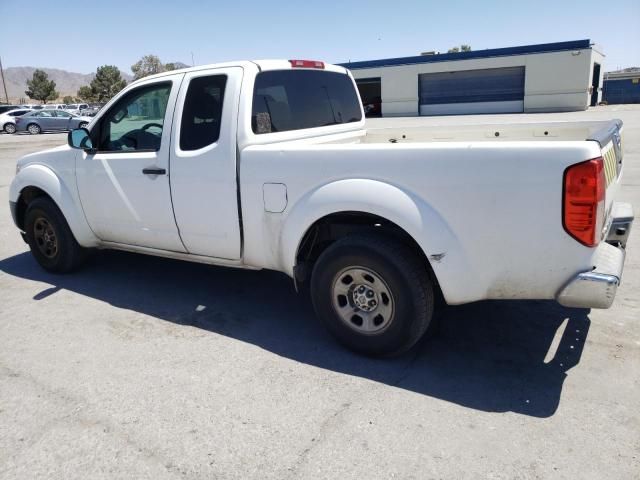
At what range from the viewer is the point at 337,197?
128 inches

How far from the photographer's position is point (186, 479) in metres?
2.46

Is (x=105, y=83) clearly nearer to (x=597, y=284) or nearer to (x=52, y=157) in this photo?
(x=52, y=157)

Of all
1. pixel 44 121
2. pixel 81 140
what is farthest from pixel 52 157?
pixel 44 121

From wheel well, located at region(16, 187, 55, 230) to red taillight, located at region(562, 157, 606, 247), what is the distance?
15.3 feet

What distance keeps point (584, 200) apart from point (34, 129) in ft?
110

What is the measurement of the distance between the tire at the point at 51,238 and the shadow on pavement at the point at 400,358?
0.17 metres

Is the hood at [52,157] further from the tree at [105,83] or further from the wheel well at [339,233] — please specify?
the tree at [105,83]

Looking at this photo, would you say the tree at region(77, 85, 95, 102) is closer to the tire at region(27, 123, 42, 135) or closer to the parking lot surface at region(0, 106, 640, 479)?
the tire at region(27, 123, 42, 135)

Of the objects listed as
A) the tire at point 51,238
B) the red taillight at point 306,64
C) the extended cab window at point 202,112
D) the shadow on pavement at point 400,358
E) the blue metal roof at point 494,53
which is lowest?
the shadow on pavement at point 400,358

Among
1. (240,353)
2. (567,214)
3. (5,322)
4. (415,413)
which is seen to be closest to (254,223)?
(240,353)

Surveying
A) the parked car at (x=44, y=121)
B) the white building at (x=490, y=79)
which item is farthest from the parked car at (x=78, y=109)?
the white building at (x=490, y=79)

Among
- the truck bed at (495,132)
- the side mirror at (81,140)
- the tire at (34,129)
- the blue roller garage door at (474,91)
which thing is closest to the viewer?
the truck bed at (495,132)

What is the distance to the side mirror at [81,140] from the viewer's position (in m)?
4.61

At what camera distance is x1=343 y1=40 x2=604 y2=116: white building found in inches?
1273
